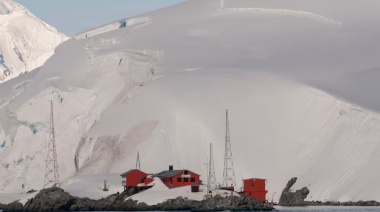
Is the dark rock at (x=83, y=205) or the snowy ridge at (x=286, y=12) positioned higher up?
the snowy ridge at (x=286, y=12)

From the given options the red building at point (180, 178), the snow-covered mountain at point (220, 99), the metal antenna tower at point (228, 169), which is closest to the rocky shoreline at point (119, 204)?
the red building at point (180, 178)

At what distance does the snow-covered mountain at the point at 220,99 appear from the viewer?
129 meters

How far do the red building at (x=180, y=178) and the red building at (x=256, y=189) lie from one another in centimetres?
503

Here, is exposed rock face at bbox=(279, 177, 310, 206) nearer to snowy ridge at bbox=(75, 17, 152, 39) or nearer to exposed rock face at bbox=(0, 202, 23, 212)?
exposed rock face at bbox=(0, 202, 23, 212)

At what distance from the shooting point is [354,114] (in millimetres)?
130625

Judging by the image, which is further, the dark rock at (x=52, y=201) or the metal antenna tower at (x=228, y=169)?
the metal antenna tower at (x=228, y=169)

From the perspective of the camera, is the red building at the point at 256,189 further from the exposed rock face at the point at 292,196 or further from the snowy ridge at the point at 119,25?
the snowy ridge at the point at 119,25

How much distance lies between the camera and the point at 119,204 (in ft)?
393

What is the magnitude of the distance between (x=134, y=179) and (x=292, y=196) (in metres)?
15.6

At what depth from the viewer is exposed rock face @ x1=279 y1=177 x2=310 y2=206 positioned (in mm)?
122812

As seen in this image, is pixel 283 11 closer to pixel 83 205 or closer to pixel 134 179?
pixel 134 179

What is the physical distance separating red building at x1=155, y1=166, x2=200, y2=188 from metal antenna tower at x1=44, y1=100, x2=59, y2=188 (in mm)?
17372

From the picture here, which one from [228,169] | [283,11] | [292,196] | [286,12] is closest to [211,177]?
[228,169]

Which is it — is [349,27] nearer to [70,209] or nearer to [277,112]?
[277,112]
